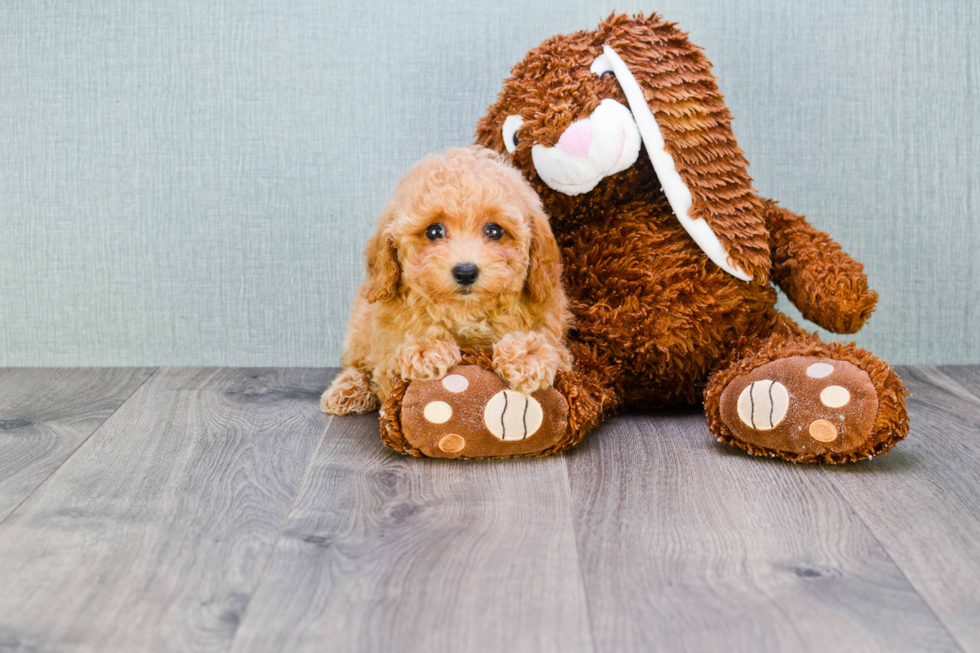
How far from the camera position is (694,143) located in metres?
1.43

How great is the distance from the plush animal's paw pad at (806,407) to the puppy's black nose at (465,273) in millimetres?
435

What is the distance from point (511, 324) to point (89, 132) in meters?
1.12

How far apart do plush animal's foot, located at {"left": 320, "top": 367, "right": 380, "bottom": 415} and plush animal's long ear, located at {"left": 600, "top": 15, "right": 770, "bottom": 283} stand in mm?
638

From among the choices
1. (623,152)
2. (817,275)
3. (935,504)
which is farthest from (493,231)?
(935,504)

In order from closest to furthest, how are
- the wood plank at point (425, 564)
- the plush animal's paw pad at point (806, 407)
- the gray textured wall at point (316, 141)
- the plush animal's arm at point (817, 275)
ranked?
the wood plank at point (425, 564) → the plush animal's paw pad at point (806, 407) → the plush animal's arm at point (817, 275) → the gray textured wall at point (316, 141)

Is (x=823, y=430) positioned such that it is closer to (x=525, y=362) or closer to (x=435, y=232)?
(x=525, y=362)

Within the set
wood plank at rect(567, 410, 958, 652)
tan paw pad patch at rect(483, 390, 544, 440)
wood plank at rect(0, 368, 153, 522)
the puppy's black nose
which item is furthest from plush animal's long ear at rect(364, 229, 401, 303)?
wood plank at rect(0, 368, 153, 522)

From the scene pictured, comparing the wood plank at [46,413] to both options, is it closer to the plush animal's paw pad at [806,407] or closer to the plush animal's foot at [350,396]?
the plush animal's foot at [350,396]

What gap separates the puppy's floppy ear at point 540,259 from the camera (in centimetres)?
134

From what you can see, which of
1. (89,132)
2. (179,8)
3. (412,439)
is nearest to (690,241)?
(412,439)

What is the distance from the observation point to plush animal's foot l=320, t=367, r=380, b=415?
1.61 metres

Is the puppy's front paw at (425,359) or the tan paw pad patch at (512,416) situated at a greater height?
the puppy's front paw at (425,359)

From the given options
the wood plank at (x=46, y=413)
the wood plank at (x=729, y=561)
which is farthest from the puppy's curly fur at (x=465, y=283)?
the wood plank at (x=46, y=413)

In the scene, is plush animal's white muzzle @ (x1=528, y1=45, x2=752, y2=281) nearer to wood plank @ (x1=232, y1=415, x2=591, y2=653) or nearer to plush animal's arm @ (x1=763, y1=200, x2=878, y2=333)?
plush animal's arm @ (x1=763, y1=200, x2=878, y2=333)
